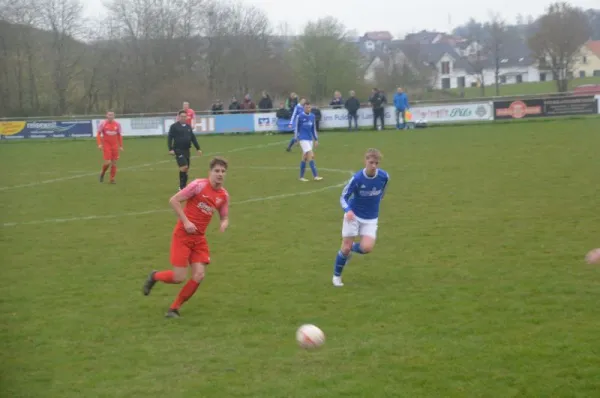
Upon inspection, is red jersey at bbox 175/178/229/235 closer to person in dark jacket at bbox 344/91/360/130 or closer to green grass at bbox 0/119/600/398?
green grass at bbox 0/119/600/398

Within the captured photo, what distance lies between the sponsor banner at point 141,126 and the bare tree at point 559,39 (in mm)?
19505

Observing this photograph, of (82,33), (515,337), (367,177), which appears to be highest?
(82,33)

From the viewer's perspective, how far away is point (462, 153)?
24.9m

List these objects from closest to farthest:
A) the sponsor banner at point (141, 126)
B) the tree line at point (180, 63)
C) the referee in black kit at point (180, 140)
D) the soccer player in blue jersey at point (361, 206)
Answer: the soccer player in blue jersey at point (361, 206), the referee in black kit at point (180, 140), the tree line at point (180, 63), the sponsor banner at point (141, 126)

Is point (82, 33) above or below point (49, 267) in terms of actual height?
above

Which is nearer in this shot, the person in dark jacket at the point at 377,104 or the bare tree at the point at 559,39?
the bare tree at the point at 559,39

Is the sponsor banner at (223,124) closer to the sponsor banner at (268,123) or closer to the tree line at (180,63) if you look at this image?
the sponsor banner at (268,123)

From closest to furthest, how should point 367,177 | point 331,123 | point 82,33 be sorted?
point 367,177 < point 82,33 < point 331,123

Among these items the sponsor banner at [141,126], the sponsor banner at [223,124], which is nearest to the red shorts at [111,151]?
the sponsor banner at [223,124]

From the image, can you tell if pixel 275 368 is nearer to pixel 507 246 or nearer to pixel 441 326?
pixel 441 326

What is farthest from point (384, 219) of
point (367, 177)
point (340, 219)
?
point (367, 177)

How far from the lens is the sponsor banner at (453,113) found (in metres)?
37.6

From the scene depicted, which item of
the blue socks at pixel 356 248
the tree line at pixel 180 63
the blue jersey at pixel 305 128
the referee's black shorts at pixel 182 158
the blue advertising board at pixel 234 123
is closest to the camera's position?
the blue socks at pixel 356 248

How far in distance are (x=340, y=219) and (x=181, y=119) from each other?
6296mm
